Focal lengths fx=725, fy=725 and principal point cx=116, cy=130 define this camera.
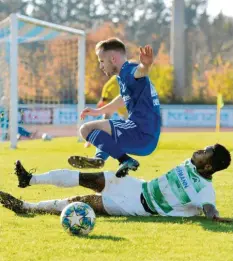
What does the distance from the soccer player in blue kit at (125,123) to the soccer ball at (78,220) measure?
4.75 ft

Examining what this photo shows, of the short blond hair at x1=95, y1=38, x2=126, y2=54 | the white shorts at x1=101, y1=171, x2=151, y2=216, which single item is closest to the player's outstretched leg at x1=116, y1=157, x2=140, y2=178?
the white shorts at x1=101, y1=171, x2=151, y2=216

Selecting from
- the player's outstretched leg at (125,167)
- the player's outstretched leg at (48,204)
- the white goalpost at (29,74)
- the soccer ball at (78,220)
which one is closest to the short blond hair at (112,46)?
the player's outstretched leg at (125,167)

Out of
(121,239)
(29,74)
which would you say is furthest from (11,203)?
(29,74)

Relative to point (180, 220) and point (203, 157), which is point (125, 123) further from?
point (180, 220)

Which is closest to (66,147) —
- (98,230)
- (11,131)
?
(11,131)

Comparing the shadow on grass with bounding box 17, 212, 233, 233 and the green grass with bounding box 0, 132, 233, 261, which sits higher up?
the green grass with bounding box 0, 132, 233, 261

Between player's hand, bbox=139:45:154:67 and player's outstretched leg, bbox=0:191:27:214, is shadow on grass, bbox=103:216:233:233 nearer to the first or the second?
player's outstretched leg, bbox=0:191:27:214

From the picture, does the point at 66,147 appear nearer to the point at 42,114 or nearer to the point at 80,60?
the point at 80,60

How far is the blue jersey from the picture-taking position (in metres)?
7.79

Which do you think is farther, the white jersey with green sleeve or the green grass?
the white jersey with green sleeve

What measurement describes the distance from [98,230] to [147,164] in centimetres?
764

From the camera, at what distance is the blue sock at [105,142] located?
7.89 m

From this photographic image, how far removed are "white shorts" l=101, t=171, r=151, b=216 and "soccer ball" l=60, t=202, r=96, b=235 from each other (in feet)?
2.97

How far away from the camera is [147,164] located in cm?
1416
